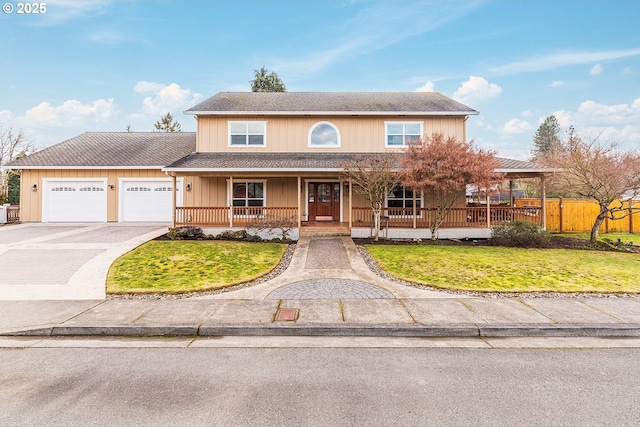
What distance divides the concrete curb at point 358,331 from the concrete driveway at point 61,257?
1.97m

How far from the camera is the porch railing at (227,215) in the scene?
47.5 ft

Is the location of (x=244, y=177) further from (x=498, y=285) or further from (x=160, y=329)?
(x=498, y=285)

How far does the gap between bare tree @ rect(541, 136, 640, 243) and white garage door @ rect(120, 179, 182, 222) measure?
21031 mm

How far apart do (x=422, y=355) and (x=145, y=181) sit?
61.1 ft

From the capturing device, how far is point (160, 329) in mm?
5086

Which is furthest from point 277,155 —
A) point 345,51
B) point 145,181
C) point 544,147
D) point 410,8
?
point 544,147

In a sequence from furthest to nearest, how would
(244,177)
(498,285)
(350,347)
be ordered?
1. (244,177)
2. (498,285)
3. (350,347)

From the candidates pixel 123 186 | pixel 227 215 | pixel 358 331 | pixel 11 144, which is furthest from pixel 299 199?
pixel 11 144

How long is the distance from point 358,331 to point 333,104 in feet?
48.0

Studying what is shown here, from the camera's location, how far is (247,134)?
16.5 meters

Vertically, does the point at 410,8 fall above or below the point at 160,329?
above

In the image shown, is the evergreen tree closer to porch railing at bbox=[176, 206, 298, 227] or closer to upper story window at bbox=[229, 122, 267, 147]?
upper story window at bbox=[229, 122, 267, 147]

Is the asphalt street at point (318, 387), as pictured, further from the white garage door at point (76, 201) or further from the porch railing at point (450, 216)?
the white garage door at point (76, 201)

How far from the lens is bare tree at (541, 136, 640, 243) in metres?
12.5
